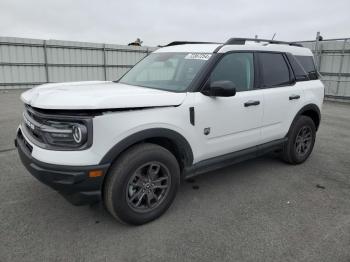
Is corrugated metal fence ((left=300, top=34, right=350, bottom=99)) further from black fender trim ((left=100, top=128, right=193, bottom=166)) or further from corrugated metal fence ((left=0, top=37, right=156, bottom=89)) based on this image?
black fender trim ((left=100, top=128, right=193, bottom=166))

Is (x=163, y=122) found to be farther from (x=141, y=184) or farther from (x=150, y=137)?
(x=141, y=184)

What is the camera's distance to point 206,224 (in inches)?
118

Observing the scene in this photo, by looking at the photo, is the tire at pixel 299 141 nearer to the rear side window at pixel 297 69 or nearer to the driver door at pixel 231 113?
the rear side window at pixel 297 69

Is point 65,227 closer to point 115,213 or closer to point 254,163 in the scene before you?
point 115,213

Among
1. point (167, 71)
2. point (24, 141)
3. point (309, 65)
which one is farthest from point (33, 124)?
point (309, 65)

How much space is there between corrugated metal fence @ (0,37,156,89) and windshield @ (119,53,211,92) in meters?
12.5

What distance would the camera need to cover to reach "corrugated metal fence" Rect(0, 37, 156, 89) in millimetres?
14188

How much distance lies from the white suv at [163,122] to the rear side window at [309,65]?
18cm

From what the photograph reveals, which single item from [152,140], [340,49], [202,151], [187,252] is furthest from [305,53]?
[340,49]

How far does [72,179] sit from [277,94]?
2.88 meters

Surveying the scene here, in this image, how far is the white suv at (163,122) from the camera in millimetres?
2469

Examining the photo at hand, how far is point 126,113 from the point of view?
2.61 m

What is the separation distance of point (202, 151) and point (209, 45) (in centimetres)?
132

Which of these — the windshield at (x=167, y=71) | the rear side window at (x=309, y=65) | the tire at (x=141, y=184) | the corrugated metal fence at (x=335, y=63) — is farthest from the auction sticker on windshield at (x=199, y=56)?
the corrugated metal fence at (x=335, y=63)
